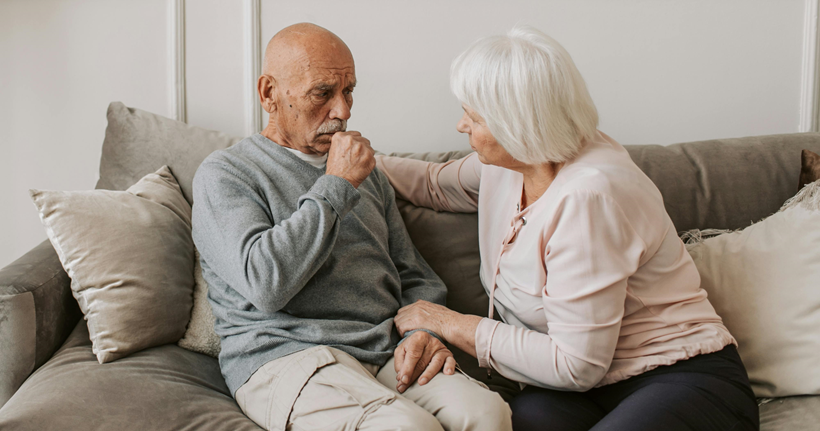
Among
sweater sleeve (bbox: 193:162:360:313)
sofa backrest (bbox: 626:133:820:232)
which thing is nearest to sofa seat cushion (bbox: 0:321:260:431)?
sweater sleeve (bbox: 193:162:360:313)

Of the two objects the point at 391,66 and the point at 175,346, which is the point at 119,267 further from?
the point at 391,66

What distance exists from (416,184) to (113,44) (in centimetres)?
122

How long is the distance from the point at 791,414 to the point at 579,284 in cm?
66

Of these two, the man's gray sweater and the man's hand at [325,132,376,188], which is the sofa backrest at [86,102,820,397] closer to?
the man's gray sweater

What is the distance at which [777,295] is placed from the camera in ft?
4.53

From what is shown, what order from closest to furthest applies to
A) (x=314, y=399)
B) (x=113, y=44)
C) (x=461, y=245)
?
(x=314, y=399)
(x=461, y=245)
(x=113, y=44)

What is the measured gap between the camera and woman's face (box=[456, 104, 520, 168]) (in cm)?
129

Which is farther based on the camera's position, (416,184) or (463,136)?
(463,136)

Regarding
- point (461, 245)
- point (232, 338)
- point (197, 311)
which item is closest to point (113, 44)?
point (197, 311)

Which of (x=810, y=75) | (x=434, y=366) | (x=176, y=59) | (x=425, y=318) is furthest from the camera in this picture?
(x=810, y=75)

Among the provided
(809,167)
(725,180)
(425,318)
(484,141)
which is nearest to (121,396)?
(425,318)

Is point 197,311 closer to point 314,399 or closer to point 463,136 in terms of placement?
point 314,399

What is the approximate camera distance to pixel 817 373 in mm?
1303

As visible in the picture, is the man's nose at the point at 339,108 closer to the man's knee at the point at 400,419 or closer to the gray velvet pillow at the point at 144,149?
the gray velvet pillow at the point at 144,149
